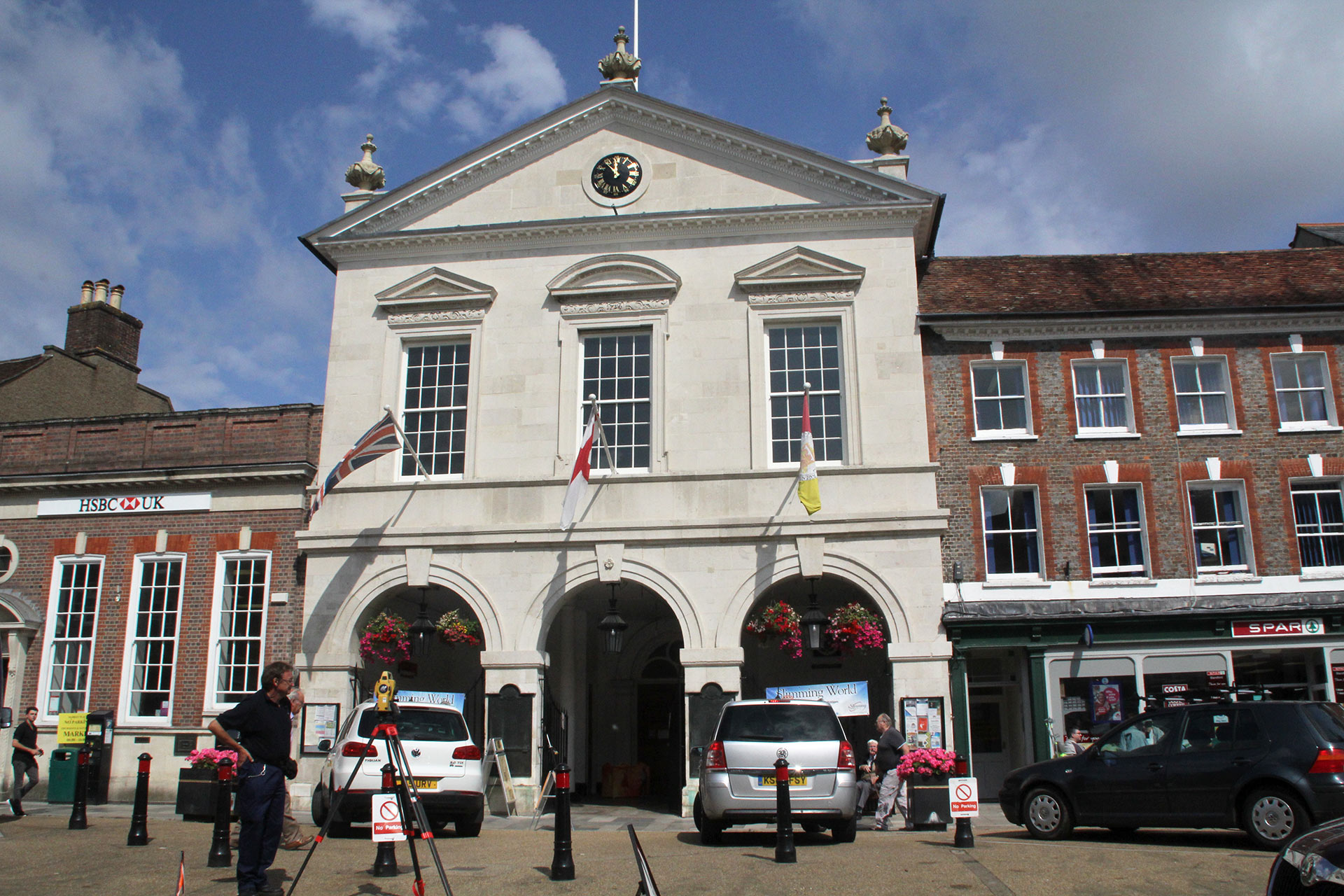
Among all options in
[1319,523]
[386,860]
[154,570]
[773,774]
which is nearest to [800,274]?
[1319,523]

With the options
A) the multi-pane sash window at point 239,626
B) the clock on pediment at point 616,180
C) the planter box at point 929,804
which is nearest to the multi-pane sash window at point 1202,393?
Answer: the planter box at point 929,804

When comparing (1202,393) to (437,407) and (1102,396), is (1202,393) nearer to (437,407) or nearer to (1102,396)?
(1102,396)

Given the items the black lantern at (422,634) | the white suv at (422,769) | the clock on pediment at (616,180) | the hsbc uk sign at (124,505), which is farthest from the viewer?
the hsbc uk sign at (124,505)

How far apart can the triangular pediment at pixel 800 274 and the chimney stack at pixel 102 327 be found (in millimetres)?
18376

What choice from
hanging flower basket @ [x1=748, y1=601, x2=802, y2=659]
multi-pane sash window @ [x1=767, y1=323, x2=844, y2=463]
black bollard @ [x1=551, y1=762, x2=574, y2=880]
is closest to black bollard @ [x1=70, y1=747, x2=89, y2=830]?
black bollard @ [x1=551, y1=762, x2=574, y2=880]

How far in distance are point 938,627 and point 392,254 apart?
12292mm

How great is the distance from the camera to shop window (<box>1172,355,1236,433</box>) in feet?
62.6

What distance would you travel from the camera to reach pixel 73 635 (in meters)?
20.9

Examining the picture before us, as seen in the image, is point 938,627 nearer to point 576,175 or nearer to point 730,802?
point 730,802

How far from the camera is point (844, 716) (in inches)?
699

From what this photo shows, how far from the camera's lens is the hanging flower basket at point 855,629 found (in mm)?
17453

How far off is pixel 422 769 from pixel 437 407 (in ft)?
27.3

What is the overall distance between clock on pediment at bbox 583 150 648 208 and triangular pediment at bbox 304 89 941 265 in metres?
0.03

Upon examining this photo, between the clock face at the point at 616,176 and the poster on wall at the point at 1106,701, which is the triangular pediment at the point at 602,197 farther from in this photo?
the poster on wall at the point at 1106,701
